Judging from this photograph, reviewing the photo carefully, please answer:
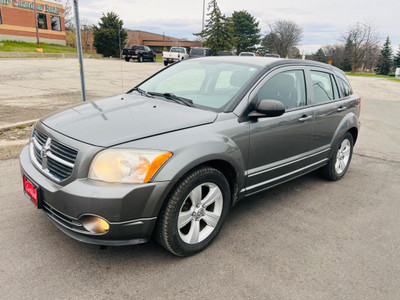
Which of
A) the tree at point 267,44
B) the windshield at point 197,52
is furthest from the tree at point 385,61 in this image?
the windshield at point 197,52

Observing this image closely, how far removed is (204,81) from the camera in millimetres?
3686

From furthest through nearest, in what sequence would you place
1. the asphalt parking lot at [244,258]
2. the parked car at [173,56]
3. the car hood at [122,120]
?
the parked car at [173,56]
the car hood at [122,120]
the asphalt parking lot at [244,258]

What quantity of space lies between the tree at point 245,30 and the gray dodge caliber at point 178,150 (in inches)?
2519

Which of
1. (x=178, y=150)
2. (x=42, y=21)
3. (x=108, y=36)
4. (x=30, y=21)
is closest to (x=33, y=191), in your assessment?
(x=178, y=150)

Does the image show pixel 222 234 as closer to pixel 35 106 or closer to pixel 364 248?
pixel 364 248

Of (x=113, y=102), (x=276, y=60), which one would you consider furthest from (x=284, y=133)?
(x=113, y=102)

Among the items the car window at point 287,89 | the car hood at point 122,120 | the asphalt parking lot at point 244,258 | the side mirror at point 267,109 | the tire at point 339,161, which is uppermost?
the car window at point 287,89

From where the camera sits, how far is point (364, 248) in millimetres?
3068

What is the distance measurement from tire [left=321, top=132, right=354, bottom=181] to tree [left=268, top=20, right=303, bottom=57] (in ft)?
213

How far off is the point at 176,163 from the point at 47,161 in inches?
42.2

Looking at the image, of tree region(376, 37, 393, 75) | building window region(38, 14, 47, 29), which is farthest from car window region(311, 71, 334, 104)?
tree region(376, 37, 393, 75)

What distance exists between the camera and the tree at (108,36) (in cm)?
3744

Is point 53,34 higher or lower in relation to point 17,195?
higher

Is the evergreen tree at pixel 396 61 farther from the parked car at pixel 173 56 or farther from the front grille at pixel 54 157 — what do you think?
the front grille at pixel 54 157
